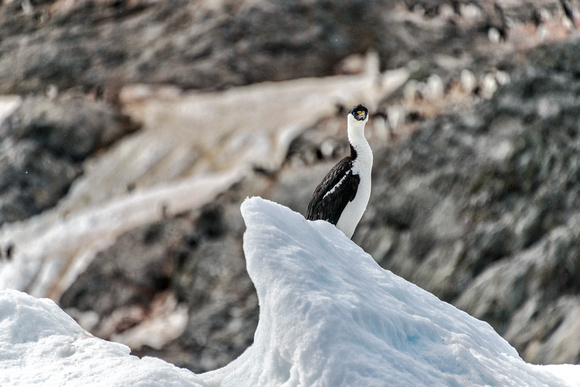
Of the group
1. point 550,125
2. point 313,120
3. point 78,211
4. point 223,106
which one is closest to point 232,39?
point 223,106

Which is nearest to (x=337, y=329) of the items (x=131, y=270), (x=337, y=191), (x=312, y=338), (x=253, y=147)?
(x=312, y=338)

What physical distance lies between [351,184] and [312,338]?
14.8 ft

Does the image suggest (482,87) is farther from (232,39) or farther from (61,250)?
(61,250)

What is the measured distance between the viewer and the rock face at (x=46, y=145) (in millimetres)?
21250

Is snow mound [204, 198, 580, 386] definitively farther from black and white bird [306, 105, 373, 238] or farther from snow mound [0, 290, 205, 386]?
black and white bird [306, 105, 373, 238]

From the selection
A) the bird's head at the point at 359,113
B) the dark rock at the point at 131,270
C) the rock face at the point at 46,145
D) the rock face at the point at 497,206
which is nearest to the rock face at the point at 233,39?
the rock face at the point at 46,145

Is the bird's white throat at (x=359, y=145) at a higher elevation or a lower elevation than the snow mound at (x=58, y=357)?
lower

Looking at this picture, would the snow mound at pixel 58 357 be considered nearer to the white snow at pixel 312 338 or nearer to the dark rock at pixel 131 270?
the white snow at pixel 312 338

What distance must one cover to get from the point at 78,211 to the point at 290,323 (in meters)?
19.0

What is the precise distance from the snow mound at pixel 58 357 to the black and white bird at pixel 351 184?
3.66 meters

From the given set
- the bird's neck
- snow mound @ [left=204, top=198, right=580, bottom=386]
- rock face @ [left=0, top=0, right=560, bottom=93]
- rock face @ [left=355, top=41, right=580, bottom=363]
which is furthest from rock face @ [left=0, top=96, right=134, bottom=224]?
snow mound @ [left=204, top=198, right=580, bottom=386]

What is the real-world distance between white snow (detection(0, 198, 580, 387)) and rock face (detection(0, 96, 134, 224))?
17.8 meters

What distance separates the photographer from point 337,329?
3.36 meters

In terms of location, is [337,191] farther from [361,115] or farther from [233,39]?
[233,39]
